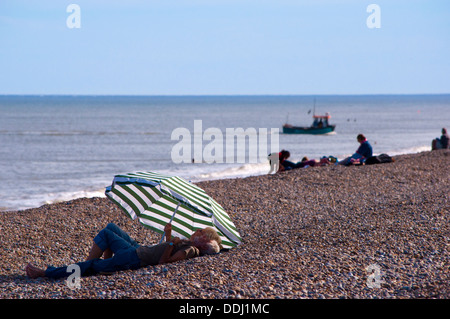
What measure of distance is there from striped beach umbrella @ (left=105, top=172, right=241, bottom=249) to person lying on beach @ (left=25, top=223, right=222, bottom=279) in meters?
0.31

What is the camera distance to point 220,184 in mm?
14844

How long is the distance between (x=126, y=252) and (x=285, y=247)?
2.11 m

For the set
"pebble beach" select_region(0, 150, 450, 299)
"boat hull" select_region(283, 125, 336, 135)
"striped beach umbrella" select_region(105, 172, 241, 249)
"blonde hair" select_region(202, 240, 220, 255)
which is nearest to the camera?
"pebble beach" select_region(0, 150, 450, 299)

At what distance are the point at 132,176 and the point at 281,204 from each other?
532cm

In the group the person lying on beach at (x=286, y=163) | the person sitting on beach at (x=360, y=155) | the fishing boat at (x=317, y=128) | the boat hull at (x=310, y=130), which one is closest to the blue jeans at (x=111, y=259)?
the person lying on beach at (x=286, y=163)

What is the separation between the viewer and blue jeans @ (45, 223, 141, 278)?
6320mm

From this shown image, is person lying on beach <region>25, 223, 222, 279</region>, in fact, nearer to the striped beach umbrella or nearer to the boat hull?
the striped beach umbrella

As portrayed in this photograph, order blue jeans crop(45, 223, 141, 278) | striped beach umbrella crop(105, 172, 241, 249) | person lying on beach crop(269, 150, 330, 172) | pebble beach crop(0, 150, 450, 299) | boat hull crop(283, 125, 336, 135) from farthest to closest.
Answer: boat hull crop(283, 125, 336, 135) < person lying on beach crop(269, 150, 330, 172) < striped beach umbrella crop(105, 172, 241, 249) < blue jeans crop(45, 223, 141, 278) < pebble beach crop(0, 150, 450, 299)

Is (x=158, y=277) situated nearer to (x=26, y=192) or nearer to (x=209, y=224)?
(x=209, y=224)

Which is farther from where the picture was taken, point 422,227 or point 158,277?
point 422,227

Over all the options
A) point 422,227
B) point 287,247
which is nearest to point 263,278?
point 287,247

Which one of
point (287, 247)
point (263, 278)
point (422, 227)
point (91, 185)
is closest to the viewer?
point (263, 278)

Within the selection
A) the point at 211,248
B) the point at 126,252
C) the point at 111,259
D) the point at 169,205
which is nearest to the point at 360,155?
the point at 169,205

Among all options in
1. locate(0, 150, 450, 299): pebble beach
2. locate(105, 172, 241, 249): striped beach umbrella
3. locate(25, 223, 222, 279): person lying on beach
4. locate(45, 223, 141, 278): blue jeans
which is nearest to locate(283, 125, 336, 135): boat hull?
locate(0, 150, 450, 299): pebble beach
